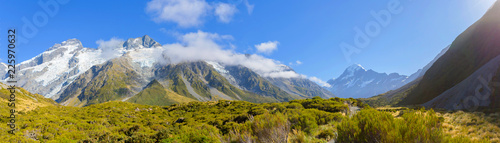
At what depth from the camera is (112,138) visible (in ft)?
61.0

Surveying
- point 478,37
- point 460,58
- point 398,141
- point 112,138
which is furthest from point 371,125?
point 478,37

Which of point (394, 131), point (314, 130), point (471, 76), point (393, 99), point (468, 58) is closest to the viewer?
point (394, 131)

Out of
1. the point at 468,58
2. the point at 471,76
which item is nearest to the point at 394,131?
the point at 471,76

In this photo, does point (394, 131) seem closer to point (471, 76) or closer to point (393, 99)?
point (471, 76)

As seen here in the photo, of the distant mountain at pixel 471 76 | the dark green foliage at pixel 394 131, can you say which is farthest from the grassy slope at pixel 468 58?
the dark green foliage at pixel 394 131

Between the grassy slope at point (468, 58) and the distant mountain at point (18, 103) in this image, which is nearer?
the distant mountain at point (18, 103)

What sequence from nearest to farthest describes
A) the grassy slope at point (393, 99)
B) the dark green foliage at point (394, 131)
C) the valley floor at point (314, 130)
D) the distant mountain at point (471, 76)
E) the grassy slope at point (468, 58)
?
the dark green foliage at point (394, 131) < the valley floor at point (314, 130) < the distant mountain at point (471, 76) < the grassy slope at point (468, 58) < the grassy slope at point (393, 99)

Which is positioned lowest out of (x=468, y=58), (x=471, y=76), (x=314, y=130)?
(x=314, y=130)

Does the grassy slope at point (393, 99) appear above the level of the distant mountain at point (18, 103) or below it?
below

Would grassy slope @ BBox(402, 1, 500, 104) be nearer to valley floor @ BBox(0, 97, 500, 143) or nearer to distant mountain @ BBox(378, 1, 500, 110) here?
distant mountain @ BBox(378, 1, 500, 110)

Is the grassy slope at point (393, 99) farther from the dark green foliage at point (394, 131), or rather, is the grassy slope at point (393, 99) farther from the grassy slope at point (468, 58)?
the dark green foliage at point (394, 131)

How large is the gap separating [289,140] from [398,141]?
5.09 meters

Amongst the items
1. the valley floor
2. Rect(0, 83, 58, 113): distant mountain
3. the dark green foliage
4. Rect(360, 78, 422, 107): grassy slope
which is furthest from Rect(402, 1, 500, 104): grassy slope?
Rect(0, 83, 58, 113): distant mountain

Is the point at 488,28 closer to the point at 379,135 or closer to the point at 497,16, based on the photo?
Answer: the point at 497,16
